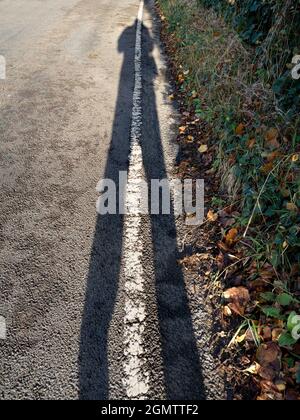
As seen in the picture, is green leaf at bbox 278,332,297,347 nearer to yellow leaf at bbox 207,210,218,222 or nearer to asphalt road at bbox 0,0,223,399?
asphalt road at bbox 0,0,223,399

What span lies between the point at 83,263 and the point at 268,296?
1.46m

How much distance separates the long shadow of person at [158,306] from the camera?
188 centimetres

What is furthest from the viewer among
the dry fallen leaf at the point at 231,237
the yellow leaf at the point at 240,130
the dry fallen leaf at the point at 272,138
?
the yellow leaf at the point at 240,130

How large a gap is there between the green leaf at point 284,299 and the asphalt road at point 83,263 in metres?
0.54

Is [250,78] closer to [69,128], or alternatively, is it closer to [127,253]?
[69,128]

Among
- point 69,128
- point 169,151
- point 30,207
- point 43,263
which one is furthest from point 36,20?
point 43,263

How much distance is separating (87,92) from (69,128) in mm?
1258

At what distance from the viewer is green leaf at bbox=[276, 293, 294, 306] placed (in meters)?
2.07

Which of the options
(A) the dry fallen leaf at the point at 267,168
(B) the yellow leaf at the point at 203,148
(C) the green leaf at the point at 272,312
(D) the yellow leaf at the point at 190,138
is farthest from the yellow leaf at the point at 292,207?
(D) the yellow leaf at the point at 190,138

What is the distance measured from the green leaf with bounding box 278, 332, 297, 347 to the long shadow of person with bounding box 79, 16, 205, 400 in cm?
54

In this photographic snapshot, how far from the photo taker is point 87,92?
17.0 ft

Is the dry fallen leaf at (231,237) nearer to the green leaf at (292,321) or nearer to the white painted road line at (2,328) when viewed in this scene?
the green leaf at (292,321)

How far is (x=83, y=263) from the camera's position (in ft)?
8.34

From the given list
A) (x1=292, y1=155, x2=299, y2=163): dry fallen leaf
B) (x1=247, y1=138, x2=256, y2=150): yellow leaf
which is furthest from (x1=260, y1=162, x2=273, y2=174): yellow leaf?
(x1=247, y1=138, x2=256, y2=150): yellow leaf
